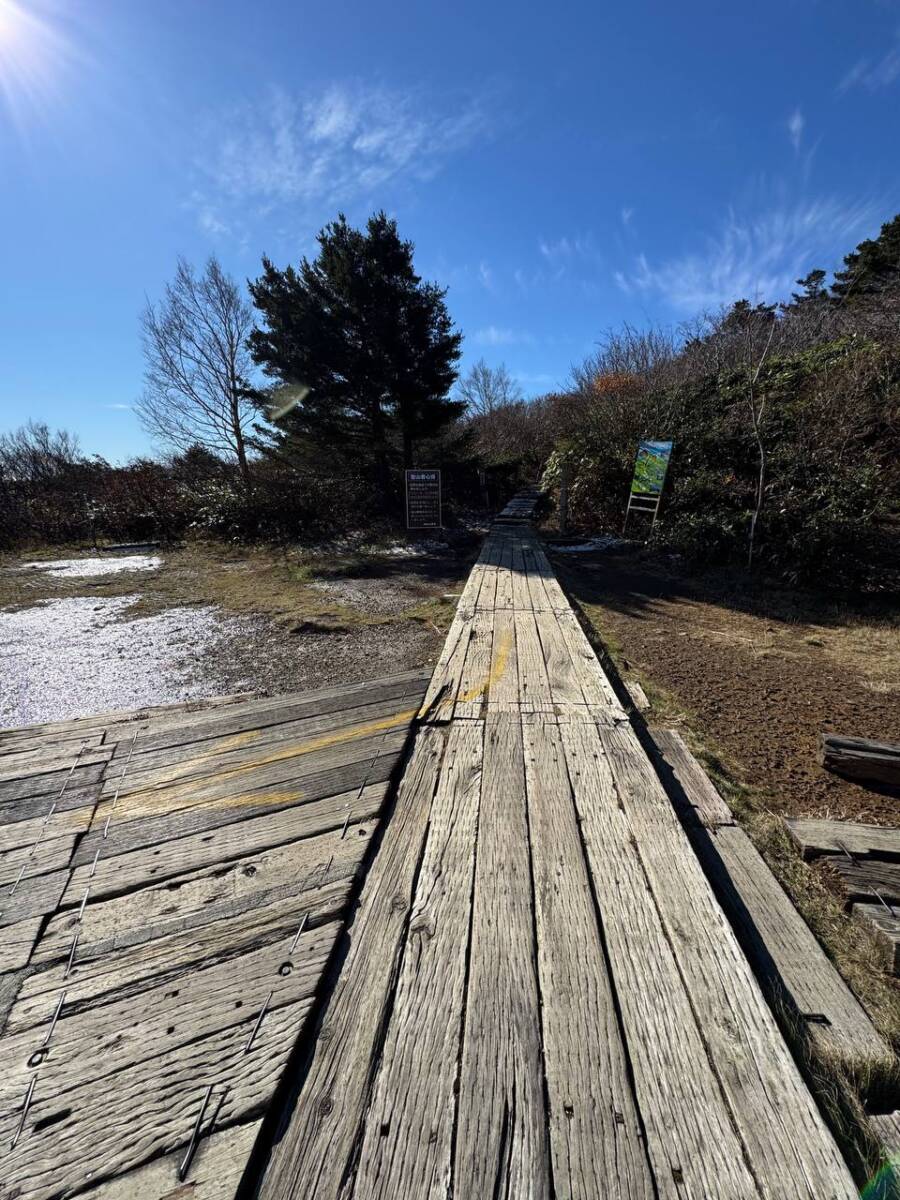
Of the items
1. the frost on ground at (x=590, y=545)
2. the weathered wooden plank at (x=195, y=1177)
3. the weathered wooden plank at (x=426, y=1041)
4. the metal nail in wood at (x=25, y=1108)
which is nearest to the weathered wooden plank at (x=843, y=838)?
the weathered wooden plank at (x=426, y=1041)

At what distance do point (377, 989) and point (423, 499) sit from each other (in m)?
10.8

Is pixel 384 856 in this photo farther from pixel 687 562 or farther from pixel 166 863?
pixel 687 562

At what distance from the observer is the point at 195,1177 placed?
0.88 meters

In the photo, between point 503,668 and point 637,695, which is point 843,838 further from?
point 503,668

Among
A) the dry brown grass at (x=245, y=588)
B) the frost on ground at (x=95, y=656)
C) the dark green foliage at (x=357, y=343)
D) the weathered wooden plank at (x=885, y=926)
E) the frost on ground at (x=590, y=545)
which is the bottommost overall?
the weathered wooden plank at (x=885, y=926)

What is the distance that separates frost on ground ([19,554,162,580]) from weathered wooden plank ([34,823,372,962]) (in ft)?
26.7

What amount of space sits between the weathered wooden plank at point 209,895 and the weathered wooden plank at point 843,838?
2003 millimetres

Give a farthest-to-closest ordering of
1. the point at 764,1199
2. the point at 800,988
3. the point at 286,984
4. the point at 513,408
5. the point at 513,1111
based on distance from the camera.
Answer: the point at 513,408, the point at 800,988, the point at 286,984, the point at 513,1111, the point at 764,1199

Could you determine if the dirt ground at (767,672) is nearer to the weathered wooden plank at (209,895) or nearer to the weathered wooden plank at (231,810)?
the weathered wooden plank at (231,810)

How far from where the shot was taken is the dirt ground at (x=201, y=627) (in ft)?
12.4

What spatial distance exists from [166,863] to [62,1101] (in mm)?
714

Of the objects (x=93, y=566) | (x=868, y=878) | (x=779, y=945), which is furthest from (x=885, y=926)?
(x=93, y=566)

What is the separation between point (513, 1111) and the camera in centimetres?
98

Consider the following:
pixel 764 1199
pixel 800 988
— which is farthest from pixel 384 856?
pixel 800 988
